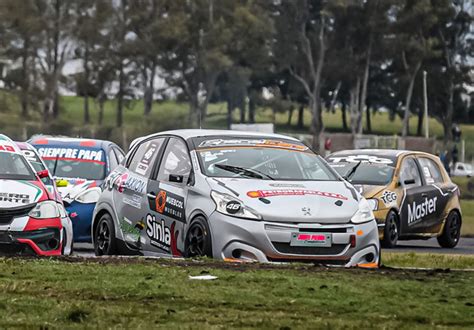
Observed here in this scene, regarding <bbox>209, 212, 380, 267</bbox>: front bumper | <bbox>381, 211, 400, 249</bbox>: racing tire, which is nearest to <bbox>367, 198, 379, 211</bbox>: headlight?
<bbox>381, 211, 400, 249</bbox>: racing tire

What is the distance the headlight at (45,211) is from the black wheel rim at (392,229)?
6405 millimetres

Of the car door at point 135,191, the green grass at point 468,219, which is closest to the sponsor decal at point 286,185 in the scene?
the car door at point 135,191

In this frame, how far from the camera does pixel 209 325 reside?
762 centimetres

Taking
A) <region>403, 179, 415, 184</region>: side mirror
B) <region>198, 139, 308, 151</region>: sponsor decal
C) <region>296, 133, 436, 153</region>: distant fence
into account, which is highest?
<region>198, 139, 308, 151</region>: sponsor decal

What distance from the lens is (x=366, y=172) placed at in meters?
19.0

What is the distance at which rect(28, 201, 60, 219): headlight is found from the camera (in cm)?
1291

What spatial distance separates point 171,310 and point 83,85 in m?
62.2

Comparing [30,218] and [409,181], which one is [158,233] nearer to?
[30,218]

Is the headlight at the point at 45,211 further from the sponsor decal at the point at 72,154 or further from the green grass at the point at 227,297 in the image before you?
the sponsor decal at the point at 72,154

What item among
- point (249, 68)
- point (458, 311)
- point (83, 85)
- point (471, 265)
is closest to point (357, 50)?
point (249, 68)

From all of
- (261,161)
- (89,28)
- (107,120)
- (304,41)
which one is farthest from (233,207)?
(304,41)

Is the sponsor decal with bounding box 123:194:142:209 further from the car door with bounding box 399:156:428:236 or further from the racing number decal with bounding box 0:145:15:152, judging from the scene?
the car door with bounding box 399:156:428:236

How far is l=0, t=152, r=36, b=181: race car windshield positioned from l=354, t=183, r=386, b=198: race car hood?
5.78 m

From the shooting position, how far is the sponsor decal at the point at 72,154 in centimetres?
1867
